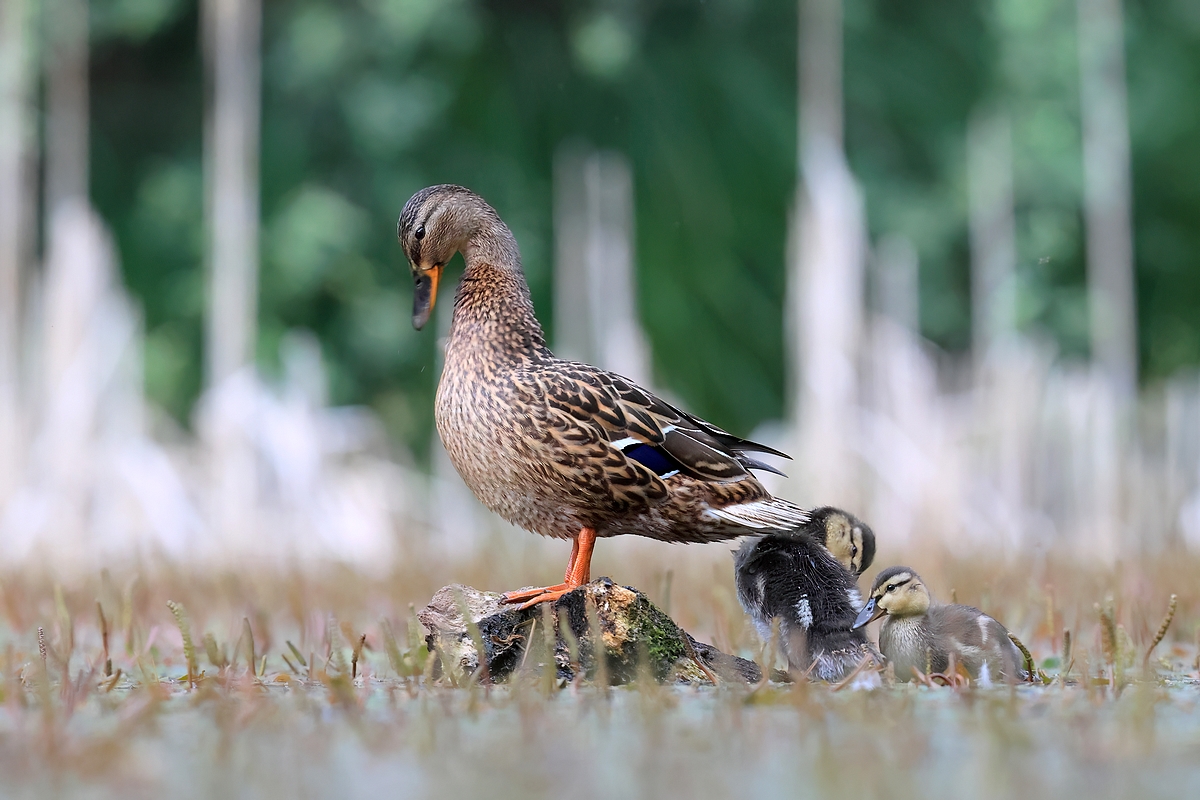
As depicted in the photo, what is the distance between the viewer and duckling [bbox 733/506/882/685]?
11.7 feet

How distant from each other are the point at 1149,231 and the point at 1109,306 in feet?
12.9

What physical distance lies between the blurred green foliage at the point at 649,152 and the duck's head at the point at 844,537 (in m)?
9.73

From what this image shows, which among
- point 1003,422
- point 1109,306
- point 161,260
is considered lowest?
point 1003,422

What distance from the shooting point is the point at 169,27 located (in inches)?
579

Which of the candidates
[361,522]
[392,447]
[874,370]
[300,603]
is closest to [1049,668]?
[300,603]

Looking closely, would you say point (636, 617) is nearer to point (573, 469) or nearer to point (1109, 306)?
point (573, 469)

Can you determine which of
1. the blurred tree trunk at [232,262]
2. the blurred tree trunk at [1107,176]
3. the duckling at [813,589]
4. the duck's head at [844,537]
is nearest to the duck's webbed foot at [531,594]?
the duckling at [813,589]

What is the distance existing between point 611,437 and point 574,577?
14.5 inches

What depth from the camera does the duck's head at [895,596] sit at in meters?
3.48

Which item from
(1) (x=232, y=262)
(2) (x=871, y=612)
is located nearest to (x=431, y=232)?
(2) (x=871, y=612)

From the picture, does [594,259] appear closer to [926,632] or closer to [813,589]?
[813,589]

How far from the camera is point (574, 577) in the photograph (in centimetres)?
358

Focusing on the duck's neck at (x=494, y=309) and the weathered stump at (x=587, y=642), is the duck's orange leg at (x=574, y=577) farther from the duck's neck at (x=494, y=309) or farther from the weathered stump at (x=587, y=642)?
the duck's neck at (x=494, y=309)

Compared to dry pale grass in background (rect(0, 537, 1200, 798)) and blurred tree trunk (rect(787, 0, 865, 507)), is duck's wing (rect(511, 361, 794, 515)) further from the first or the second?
blurred tree trunk (rect(787, 0, 865, 507))
